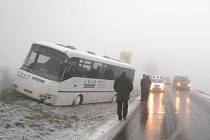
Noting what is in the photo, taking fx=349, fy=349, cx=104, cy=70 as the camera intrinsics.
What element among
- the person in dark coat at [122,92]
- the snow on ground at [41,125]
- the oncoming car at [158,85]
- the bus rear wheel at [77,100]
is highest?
the oncoming car at [158,85]

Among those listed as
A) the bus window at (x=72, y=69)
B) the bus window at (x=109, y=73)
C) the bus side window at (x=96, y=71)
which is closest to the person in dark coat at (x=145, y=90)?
the bus window at (x=109, y=73)

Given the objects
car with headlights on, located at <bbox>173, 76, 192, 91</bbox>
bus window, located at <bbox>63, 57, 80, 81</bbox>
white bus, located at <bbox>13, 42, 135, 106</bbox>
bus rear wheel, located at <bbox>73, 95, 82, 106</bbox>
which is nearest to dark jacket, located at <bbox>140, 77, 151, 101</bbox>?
white bus, located at <bbox>13, 42, 135, 106</bbox>

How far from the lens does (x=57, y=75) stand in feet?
53.4

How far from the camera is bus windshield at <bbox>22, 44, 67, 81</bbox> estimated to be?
53.7ft

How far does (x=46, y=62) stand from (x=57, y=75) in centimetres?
105

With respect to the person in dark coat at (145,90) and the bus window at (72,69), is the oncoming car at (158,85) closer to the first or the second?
the person in dark coat at (145,90)

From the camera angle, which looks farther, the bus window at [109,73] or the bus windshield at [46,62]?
the bus window at [109,73]

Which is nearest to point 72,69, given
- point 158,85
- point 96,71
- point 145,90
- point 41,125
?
point 96,71

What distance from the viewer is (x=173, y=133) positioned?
1115cm

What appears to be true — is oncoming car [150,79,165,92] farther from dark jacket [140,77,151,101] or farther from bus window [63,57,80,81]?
bus window [63,57,80,81]

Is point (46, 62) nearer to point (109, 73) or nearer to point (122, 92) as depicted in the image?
point (122, 92)

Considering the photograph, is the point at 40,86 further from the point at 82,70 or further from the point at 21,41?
the point at 21,41

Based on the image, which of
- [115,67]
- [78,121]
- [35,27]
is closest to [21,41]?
[35,27]

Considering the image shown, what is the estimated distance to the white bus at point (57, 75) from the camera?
1590 centimetres
